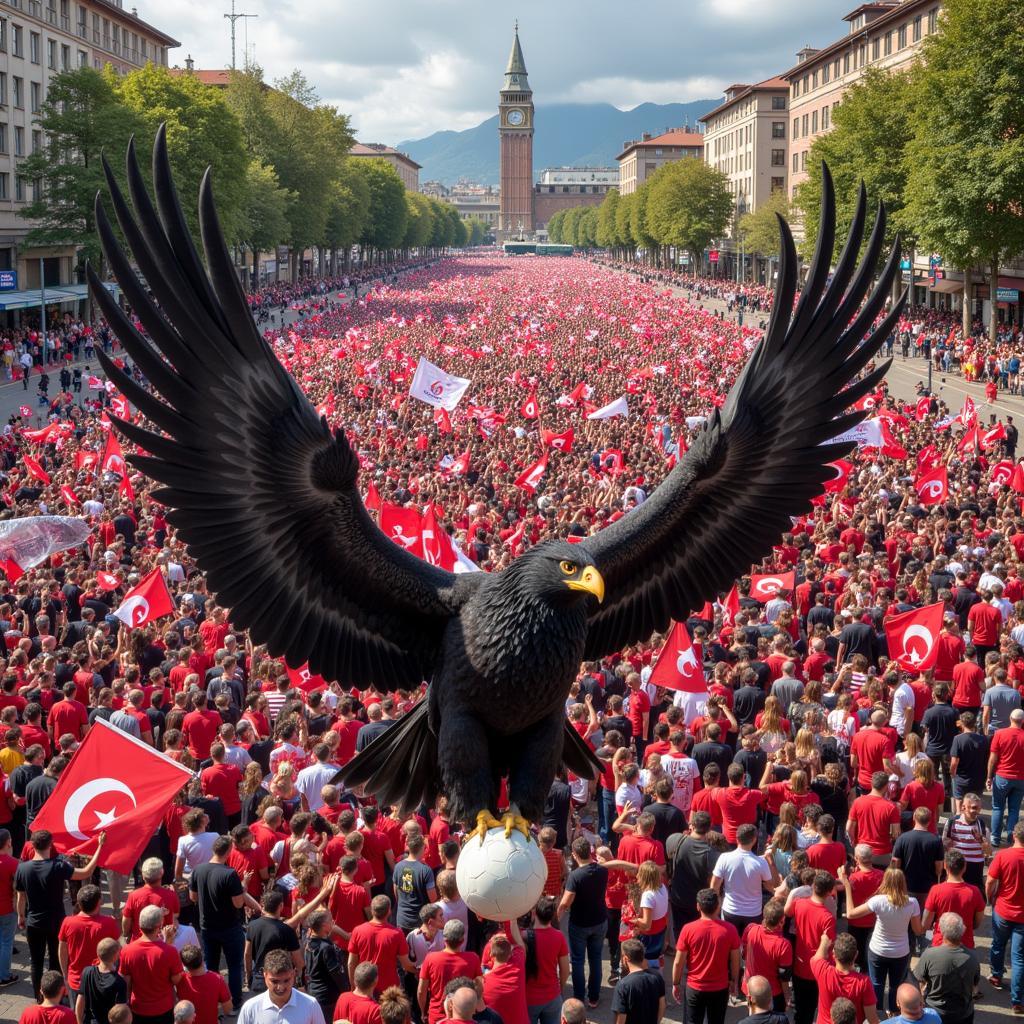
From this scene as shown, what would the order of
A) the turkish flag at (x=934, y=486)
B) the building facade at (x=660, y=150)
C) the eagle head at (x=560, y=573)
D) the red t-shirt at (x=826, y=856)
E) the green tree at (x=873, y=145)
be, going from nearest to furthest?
1. the eagle head at (x=560, y=573)
2. the red t-shirt at (x=826, y=856)
3. the turkish flag at (x=934, y=486)
4. the green tree at (x=873, y=145)
5. the building facade at (x=660, y=150)

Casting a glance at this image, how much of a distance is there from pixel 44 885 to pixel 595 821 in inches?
233

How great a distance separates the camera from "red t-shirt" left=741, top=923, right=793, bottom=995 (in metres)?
8.20

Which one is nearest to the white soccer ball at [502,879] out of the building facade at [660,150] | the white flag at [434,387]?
the white flag at [434,387]

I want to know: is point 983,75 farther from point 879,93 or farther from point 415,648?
point 415,648

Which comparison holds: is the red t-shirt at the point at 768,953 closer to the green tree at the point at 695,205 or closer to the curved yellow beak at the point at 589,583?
the curved yellow beak at the point at 589,583

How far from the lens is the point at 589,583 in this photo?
16.8ft

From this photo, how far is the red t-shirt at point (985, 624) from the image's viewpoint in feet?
49.2

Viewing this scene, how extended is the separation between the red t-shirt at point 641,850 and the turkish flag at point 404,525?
6229 millimetres

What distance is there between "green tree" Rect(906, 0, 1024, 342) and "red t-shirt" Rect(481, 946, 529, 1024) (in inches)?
1746

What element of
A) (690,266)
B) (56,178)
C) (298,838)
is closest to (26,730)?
(298,838)

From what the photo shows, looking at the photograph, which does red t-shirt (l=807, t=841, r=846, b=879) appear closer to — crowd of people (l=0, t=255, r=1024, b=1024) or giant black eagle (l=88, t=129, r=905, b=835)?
crowd of people (l=0, t=255, r=1024, b=1024)

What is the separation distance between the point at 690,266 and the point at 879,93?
73509mm

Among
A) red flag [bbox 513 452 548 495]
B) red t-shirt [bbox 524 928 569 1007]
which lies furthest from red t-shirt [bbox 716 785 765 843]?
red flag [bbox 513 452 548 495]

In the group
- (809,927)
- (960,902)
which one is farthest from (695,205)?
(809,927)
